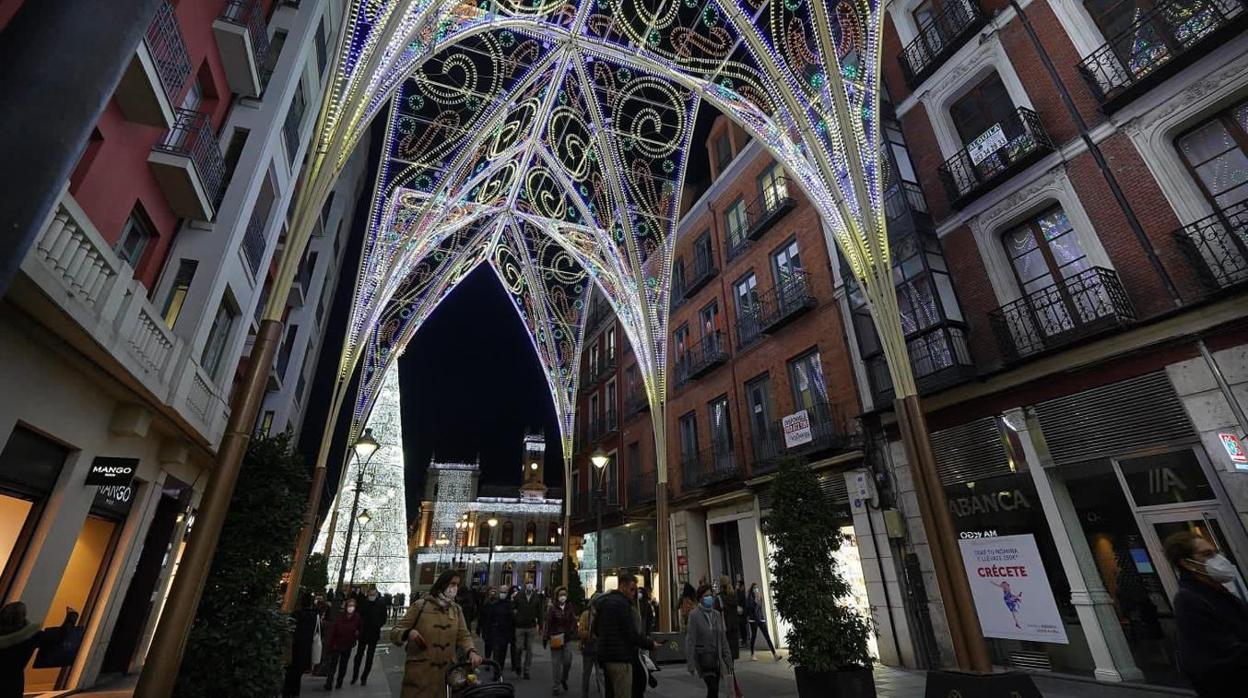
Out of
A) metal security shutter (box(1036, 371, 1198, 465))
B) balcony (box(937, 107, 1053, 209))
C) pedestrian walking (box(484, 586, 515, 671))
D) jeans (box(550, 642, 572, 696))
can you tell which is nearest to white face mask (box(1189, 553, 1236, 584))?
metal security shutter (box(1036, 371, 1198, 465))

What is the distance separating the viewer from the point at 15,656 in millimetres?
4328

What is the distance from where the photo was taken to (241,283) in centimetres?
1314

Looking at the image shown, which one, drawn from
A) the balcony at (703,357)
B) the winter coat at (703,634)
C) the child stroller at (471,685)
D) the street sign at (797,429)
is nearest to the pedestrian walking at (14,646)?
the child stroller at (471,685)

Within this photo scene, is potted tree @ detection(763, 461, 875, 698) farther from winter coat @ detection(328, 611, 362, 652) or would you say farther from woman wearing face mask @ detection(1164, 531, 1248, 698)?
winter coat @ detection(328, 611, 362, 652)

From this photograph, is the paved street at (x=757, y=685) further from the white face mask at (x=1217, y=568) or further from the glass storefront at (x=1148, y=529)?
the white face mask at (x=1217, y=568)

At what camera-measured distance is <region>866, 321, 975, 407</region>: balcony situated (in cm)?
1049

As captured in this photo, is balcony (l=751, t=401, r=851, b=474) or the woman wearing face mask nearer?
the woman wearing face mask

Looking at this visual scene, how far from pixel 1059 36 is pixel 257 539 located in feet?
49.4

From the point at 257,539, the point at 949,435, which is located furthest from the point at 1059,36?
the point at 257,539

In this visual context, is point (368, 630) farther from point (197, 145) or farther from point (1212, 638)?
point (1212, 638)

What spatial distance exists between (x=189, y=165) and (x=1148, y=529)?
16.4 metres

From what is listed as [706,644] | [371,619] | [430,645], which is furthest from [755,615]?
[430,645]

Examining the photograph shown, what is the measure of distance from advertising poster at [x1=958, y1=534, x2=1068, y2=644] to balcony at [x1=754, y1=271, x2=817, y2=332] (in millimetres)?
6866

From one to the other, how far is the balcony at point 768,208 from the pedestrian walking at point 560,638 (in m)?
12.0
